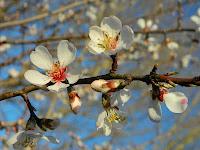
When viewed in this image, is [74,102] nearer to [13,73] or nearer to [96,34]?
[96,34]

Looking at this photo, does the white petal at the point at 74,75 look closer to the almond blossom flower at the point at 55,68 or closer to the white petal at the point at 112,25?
the almond blossom flower at the point at 55,68

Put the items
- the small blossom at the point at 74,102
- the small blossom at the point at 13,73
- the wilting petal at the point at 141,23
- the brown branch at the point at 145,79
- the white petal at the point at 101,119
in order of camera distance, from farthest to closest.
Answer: the small blossom at the point at 13,73
the wilting petal at the point at 141,23
the white petal at the point at 101,119
the small blossom at the point at 74,102
the brown branch at the point at 145,79

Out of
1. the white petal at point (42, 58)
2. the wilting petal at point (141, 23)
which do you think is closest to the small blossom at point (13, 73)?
the wilting petal at point (141, 23)

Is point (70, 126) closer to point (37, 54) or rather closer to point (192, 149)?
point (192, 149)

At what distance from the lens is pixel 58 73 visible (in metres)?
1.41

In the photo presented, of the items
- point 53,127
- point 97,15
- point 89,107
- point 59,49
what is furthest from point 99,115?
point 89,107

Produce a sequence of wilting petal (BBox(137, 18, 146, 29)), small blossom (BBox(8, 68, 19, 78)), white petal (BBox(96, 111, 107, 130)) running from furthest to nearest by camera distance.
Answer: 1. small blossom (BBox(8, 68, 19, 78))
2. wilting petal (BBox(137, 18, 146, 29))
3. white petal (BBox(96, 111, 107, 130))

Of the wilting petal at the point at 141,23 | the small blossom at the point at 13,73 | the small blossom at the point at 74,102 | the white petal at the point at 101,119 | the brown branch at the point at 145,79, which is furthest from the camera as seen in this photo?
the small blossom at the point at 13,73

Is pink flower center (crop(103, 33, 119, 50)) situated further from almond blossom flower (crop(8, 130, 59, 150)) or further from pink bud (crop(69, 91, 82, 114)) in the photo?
almond blossom flower (crop(8, 130, 59, 150))

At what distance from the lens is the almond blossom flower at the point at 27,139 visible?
1.39 meters

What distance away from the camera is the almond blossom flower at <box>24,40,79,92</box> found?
1313mm

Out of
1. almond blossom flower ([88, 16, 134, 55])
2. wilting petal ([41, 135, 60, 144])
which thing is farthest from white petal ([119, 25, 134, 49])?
wilting petal ([41, 135, 60, 144])

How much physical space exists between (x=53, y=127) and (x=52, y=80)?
0.52 ft

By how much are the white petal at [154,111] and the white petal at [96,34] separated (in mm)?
310
